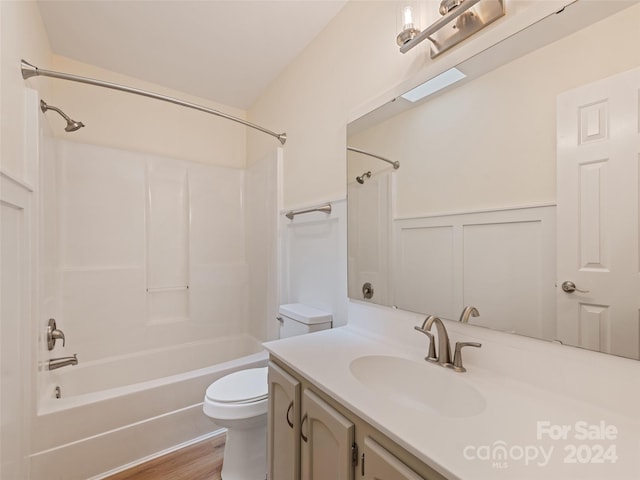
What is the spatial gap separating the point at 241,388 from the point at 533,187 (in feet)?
5.35

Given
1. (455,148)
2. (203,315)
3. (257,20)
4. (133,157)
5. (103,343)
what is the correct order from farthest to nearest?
1. (203,315)
2. (133,157)
3. (103,343)
4. (257,20)
5. (455,148)

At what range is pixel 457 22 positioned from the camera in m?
1.05

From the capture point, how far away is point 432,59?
116cm

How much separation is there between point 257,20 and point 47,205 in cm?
178

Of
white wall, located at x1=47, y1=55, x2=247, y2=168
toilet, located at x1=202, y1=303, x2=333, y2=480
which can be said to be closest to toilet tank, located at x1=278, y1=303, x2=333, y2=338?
toilet, located at x1=202, y1=303, x2=333, y2=480

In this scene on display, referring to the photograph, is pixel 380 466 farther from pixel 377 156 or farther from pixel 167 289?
pixel 167 289

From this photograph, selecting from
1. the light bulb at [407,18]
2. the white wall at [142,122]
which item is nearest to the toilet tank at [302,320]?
the light bulb at [407,18]

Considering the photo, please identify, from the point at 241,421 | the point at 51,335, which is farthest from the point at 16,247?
the point at 241,421

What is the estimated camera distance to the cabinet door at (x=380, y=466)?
0.64 metres

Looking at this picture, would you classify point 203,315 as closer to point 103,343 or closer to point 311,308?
point 103,343

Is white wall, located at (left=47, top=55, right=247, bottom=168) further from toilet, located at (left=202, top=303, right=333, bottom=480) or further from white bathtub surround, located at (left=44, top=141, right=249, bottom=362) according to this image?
toilet, located at (left=202, top=303, right=333, bottom=480)

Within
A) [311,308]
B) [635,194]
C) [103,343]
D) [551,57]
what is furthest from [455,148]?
[103,343]

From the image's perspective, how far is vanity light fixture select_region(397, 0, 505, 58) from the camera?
0.95m

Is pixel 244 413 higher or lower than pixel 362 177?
lower
